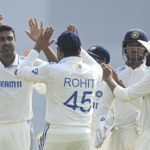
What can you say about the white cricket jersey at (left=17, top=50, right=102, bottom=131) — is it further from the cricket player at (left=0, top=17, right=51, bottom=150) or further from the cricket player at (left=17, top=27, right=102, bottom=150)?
the cricket player at (left=0, top=17, right=51, bottom=150)

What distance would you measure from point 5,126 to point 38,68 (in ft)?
3.60

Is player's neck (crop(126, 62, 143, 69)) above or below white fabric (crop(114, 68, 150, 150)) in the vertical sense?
above

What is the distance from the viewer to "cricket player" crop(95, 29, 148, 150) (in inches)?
273

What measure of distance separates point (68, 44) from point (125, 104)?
1063mm

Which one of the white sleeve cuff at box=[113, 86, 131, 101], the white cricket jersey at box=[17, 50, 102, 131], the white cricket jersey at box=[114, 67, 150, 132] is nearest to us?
the white cricket jersey at box=[17, 50, 102, 131]

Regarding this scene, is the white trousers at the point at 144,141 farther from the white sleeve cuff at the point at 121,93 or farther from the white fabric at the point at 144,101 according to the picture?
the white sleeve cuff at the point at 121,93

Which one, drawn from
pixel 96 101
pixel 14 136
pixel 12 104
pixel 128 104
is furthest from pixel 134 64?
pixel 14 136

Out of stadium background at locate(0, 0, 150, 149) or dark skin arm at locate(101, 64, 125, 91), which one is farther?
stadium background at locate(0, 0, 150, 149)

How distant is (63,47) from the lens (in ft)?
20.4

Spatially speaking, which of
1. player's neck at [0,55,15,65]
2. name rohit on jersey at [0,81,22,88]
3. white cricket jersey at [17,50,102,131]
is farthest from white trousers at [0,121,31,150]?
white cricket jersey at [17,50,102,131]

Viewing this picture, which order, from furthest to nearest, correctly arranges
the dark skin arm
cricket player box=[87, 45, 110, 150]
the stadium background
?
the stadium background < cricket player box=[87, 45, 110, 150] < the dark skin arm

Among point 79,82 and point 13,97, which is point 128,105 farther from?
point 13,97

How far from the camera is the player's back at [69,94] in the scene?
6.13m

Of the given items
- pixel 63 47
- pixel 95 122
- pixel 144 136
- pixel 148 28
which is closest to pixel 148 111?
pixel 144 136
